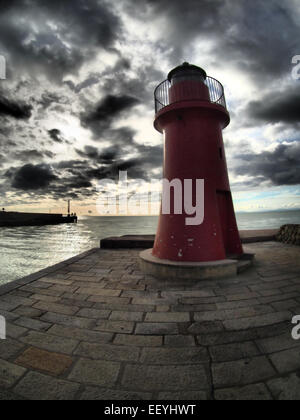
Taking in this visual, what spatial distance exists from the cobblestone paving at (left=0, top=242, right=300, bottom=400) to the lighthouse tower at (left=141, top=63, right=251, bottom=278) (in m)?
0.63

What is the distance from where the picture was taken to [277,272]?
4887mm

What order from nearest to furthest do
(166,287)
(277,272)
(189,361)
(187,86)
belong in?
(189,361) → (166,287) → (277,272) → (187,86)

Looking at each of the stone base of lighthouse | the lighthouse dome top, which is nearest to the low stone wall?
the stone base of lighthouse

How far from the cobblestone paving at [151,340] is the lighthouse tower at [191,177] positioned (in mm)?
633

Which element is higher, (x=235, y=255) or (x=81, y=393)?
(x=235, y=255)

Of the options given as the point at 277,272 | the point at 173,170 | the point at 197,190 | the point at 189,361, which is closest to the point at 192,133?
the point at 173,170

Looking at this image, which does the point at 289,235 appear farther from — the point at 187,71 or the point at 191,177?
the point at 187,71

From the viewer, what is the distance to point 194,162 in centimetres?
516

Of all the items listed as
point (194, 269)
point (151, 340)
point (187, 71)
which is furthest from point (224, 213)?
point (151, 340)

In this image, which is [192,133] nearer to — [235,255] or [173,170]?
[173,170]

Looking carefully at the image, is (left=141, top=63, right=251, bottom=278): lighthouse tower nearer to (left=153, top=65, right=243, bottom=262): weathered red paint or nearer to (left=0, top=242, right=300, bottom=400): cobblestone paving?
(left=153, top=65, right=243, bottom=262): weathered red paint

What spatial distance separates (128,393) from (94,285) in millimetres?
2853

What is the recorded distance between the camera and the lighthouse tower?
16.0ft

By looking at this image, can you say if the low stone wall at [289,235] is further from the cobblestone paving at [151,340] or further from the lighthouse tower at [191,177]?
the cobblestone paving at [151,340]
